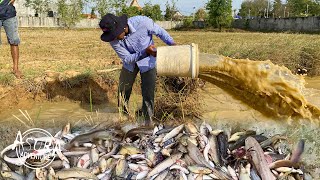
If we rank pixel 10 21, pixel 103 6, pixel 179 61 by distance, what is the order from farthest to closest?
pixel 103 6
pixel 10 21
pixel 179 61

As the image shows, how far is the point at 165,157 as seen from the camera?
3.24 meters

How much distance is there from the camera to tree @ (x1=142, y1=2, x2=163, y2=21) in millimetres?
52844

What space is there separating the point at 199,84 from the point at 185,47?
97.6 inches

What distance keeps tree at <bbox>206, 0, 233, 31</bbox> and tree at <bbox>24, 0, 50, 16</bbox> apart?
23.3m

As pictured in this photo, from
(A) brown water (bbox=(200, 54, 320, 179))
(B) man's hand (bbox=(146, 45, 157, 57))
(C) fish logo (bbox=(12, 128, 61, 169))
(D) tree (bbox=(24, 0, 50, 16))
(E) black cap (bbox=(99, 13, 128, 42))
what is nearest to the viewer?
(C) fish logo (bbox=(12, 128, 61, 169))

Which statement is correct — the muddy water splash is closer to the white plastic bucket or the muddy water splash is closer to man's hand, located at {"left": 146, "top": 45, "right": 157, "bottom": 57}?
the white plastic bucket

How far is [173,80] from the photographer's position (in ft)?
21.2

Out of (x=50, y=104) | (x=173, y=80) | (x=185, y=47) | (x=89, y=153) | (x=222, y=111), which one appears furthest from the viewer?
(x=50, y=104)

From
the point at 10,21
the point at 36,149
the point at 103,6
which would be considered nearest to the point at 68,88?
the point at 10,21

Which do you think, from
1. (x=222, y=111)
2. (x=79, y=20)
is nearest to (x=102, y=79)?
(x=222, y=111)

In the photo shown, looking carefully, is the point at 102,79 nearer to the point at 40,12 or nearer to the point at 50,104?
the point at 50,104

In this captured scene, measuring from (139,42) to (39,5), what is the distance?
5577 cm

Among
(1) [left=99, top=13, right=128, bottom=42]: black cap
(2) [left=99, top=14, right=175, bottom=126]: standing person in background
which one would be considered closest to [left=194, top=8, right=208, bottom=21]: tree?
(2) [left=99, top=14, right=175, bottom=126]: standing person in background

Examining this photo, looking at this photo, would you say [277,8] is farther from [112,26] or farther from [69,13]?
[112,26]
